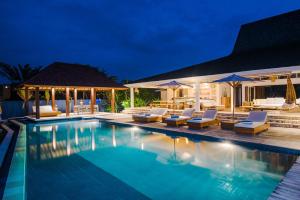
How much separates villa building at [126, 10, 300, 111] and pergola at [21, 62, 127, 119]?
3547mm

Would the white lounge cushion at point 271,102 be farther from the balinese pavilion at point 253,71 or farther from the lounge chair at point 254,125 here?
the lounge chair at point 254,125

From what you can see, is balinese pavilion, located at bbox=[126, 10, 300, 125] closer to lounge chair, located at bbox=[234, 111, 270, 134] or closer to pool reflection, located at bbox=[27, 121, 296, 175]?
lounge chair, located at bbox=[234, 111, 270, 134]

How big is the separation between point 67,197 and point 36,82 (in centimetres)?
1380

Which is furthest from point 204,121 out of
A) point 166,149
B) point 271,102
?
point 271,102

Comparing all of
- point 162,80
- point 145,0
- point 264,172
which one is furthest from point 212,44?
point 264,172

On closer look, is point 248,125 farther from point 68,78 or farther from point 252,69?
point 68,78

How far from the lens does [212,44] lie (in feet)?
275

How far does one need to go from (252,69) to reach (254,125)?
3916 millimetres

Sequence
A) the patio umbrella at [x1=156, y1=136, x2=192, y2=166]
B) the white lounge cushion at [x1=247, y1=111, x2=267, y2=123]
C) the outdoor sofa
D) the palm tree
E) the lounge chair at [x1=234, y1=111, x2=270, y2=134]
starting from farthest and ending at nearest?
the palm tree
the outdoor sofa
the white lounge cushion at [x1=247, y1=111, x2=267, y2=123]
the lounge chair at [x1=234, y1=111, x2=270, y2=134]
the patio umbrella at [x1=156, y1=136, x2=192, y2=166]

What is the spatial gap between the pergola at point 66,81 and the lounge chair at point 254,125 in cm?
1327

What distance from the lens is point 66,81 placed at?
704 inches

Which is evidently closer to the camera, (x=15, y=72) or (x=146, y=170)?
(x=146, y=170)

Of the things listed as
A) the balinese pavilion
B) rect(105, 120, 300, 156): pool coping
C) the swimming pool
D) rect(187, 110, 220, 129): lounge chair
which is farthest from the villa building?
the swimming pool

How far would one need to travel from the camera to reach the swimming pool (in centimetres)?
468
